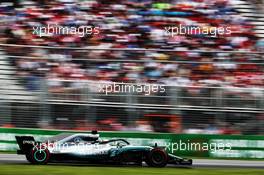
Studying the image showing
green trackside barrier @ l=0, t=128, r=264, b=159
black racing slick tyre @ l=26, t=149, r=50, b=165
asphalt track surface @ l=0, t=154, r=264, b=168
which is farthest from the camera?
green trackside barrier @ l=0, t=128, r=264, b=159

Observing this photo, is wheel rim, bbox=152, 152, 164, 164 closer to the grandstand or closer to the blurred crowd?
Answer: the grandstand

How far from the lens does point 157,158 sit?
40.8ft

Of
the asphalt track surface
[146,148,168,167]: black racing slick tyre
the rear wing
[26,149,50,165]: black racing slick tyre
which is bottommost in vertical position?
the asphalt track surface

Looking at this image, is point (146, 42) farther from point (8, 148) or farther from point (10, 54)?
point (8, 148)

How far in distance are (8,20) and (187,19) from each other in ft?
17.6

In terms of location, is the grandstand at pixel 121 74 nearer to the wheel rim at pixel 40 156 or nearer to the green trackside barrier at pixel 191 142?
the green trackside barrier at pixel 191 142

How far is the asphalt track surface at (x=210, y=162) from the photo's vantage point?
12834 mm

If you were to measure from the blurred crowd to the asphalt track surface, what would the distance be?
210cm

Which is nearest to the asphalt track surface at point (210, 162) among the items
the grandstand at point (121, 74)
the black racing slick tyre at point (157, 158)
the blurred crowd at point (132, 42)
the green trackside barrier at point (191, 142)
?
the green trackside barrier at point (191, 142)

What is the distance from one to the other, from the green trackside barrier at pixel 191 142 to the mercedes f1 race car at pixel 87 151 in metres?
2.82

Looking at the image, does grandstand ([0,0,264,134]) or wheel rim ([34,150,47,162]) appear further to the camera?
grandstand ([0,0,264,134])

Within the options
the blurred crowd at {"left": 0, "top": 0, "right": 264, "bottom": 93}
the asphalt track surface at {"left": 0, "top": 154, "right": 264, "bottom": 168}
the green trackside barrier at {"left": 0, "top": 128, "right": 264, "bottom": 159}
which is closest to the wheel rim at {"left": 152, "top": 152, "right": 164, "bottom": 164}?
the asphalt track surface at {"left": 0, "top": 154, "right": 264, "bottom": 168}

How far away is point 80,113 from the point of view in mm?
14891

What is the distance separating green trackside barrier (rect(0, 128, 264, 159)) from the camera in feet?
49.6
